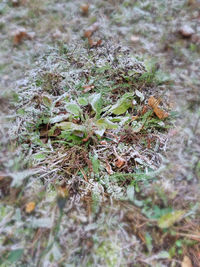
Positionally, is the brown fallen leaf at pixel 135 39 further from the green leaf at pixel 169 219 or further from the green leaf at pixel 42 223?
the green leaf at pixel 42 223

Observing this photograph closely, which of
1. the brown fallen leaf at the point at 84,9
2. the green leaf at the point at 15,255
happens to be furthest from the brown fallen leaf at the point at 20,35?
the green leaf at the point at 15,255

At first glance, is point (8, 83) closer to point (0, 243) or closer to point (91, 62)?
point (91, 62)

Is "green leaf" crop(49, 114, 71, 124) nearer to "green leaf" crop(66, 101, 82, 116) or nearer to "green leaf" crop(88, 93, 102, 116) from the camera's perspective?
"green leaf" crop(66, 101, 82, 116)

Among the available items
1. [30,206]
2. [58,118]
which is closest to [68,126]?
[58,118]

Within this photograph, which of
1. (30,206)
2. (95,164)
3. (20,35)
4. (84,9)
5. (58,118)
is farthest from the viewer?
(84,9)

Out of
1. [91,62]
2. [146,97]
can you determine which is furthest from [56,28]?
[146,97]

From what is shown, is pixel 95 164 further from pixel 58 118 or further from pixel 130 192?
pixel 58 118

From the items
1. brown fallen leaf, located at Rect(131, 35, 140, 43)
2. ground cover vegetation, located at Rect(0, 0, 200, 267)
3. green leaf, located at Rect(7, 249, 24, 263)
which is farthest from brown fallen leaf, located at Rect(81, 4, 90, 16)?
green leaf, located at Rect(7, 249, 24, 263)
